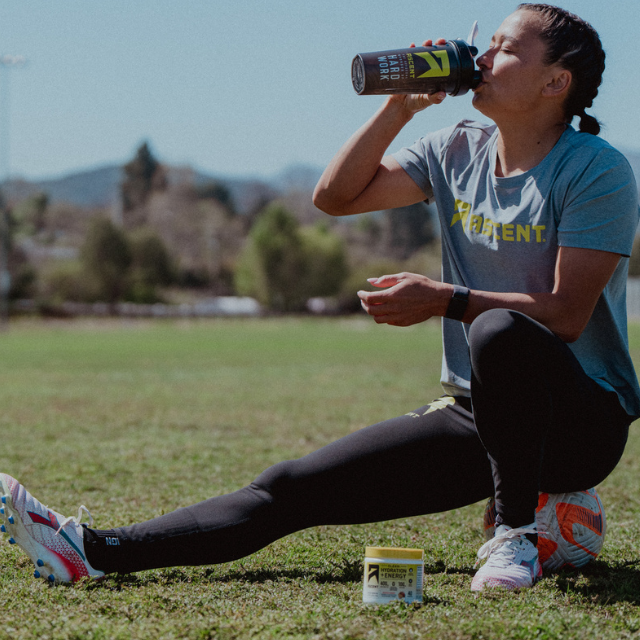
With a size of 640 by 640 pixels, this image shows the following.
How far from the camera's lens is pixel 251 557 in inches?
105

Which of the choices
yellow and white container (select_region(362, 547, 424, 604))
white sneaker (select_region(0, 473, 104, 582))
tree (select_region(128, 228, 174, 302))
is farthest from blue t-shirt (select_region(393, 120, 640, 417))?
tree (select_region(128, 228, 174, 302))

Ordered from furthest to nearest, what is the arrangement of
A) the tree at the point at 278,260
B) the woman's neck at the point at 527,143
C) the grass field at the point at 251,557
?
1. the tree at the point at 278,260
2. the woman's neck at the point at 527,143
3. the grass field at the point at 251,557

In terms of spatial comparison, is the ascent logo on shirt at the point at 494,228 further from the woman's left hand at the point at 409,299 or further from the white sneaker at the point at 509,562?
the white sneaker at the point at 509,562

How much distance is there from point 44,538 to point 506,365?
1418 mm

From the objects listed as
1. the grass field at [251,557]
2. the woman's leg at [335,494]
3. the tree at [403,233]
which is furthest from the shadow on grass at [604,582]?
the tree at [403,233]

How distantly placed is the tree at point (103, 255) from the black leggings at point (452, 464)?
54.3 metres

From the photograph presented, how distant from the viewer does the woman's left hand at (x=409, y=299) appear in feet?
7.34

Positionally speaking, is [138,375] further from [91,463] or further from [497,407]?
[497,407]

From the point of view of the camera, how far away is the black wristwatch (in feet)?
7.45

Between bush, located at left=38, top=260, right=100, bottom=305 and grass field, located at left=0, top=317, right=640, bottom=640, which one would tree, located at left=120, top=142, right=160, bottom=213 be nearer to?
bush, located at left=38, top=260, right=100, bottom=305

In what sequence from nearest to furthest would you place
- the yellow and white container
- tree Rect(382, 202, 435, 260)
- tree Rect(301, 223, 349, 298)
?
the yellow and white container, tree Rect(301, 223, 349, 298), tree Rect(382, 202, 435, 260)

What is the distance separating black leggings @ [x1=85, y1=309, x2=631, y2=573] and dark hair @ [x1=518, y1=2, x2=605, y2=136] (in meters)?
0.79

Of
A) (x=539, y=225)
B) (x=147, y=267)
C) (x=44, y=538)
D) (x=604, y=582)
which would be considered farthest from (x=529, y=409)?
(x=147, y=267)

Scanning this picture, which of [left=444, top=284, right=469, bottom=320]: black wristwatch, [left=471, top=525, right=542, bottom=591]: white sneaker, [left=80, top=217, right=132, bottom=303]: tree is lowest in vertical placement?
[left=80, top=217, right=132, bottom=303]: tree
